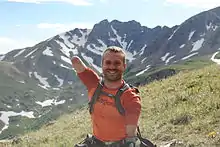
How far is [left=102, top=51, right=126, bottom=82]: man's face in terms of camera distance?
241 inches

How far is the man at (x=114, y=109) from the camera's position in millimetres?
5895

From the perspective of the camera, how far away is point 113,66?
20.1 feet

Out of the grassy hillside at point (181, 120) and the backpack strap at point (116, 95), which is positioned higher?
the backpack strap at point (116, 95)

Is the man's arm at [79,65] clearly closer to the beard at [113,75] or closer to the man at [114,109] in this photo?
the man at [114,109]

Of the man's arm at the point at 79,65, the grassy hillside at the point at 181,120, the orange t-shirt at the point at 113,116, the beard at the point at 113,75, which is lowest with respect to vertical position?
the grassy hillside at the point at 181,120

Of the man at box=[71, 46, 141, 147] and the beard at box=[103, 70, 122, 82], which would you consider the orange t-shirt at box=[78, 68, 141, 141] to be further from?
the beard at box=[103, 70, 122, 82]

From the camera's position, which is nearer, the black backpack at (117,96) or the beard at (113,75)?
the black backpack at (117,96)

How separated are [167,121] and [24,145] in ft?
17.4

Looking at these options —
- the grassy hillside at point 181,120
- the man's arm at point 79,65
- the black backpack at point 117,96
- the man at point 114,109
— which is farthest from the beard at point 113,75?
the grassy hillside at point 181,120

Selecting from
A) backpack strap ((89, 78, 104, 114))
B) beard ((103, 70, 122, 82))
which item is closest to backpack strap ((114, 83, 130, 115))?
beard ((103, 70, 122, 82))

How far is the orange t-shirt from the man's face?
0.21 m

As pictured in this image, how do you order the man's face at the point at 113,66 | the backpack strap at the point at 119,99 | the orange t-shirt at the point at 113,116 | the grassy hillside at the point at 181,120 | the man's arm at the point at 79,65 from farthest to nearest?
the grassy hillside at the point at 181,120 < the man's arm at the point at 79,65 < the man's face at the point at 113,66 < the backpack strap at the point at 119,99 < the orange t-shirt at the point at 113,116

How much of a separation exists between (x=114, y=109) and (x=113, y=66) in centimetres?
67

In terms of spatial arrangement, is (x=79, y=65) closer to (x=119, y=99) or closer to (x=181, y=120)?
(x=119, y=99)
